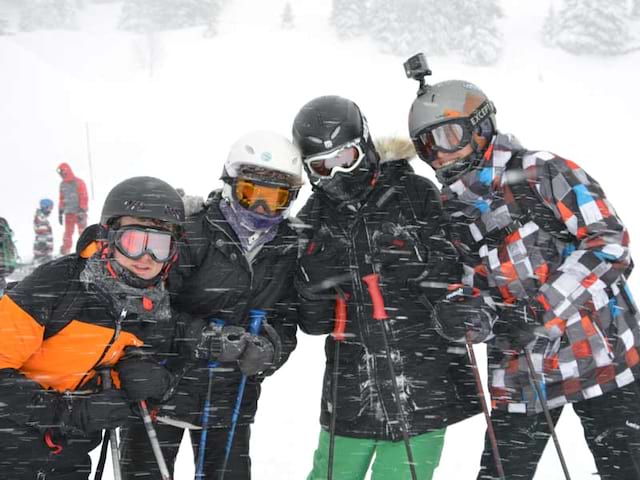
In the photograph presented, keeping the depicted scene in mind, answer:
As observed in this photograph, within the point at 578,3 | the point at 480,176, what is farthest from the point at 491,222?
the point at 578,3

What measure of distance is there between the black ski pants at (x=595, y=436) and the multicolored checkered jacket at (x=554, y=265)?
82 millimetres

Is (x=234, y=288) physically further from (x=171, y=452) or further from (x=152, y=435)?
(x=171, y=452)

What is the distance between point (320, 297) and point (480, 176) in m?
0.98

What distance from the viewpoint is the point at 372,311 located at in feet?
10.3

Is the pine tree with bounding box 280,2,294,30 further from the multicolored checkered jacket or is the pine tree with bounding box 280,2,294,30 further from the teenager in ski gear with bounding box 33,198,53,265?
the multicolored checkered jacket

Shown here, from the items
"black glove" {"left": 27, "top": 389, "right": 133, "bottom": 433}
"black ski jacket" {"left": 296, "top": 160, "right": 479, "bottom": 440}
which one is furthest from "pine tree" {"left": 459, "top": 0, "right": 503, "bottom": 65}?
"black glove" {"left": 27, "top": 389, "right": 133, "bottom": 433}

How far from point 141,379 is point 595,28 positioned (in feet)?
158

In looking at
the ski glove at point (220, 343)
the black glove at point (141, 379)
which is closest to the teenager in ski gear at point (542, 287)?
the ski glove at point (220, 343)

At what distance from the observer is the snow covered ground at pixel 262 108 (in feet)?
18.4

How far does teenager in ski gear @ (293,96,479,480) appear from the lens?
10.1 ft

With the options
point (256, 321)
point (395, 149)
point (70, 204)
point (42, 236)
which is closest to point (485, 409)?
point (256, 321)

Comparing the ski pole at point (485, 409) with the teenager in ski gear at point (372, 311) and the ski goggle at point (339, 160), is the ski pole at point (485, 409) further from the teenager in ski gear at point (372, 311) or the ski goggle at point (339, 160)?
the ski goggle at point (339, 160)

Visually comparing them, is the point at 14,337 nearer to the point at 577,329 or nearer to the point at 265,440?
the point at 577,329

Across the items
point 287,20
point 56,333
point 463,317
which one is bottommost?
point 463,317
